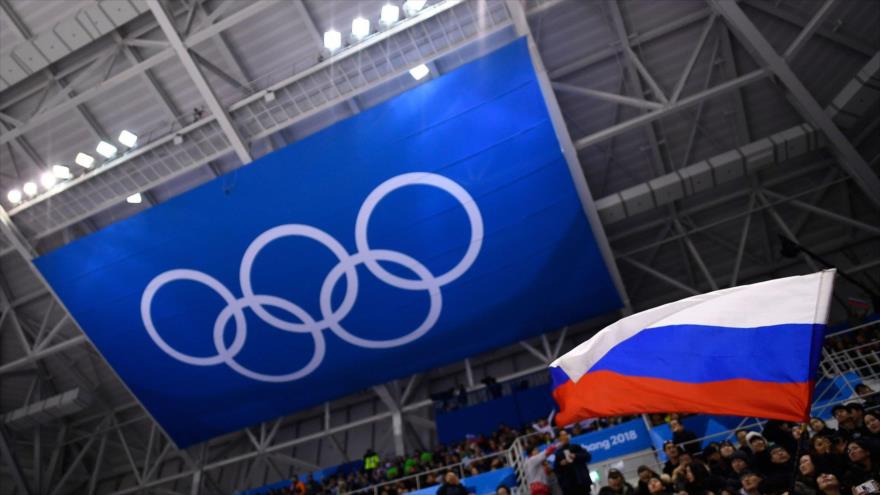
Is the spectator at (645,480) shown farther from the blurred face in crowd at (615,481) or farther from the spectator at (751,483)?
the spectator at (751,483)

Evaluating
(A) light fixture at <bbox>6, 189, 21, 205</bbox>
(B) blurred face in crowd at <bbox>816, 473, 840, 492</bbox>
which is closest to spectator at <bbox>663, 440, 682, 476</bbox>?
(B) blurred face in crowd at <bbox>816, 473, 840, 492</bbox>

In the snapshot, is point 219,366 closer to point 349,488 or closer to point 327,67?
point 349,488

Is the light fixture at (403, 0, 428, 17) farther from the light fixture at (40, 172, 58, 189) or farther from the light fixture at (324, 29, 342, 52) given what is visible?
the light fixture at (40, 172, 58, 189)

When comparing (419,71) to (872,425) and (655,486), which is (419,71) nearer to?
(655,486)

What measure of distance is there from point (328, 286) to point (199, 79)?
6.10 metres

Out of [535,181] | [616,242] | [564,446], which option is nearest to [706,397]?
[564,446]

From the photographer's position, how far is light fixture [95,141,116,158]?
1518 centimetres

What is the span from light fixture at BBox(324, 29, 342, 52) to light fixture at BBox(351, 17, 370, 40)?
1.22 ft

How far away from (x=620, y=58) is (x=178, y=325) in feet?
47.7

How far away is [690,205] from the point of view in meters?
18.2

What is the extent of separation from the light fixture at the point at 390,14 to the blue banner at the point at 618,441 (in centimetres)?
1005

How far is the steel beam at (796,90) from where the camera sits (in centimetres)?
1292

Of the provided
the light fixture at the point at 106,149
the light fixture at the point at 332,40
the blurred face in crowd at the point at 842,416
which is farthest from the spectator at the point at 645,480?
the light fixture at the point at 106,149

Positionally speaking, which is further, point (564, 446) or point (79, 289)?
point (79, 289)
